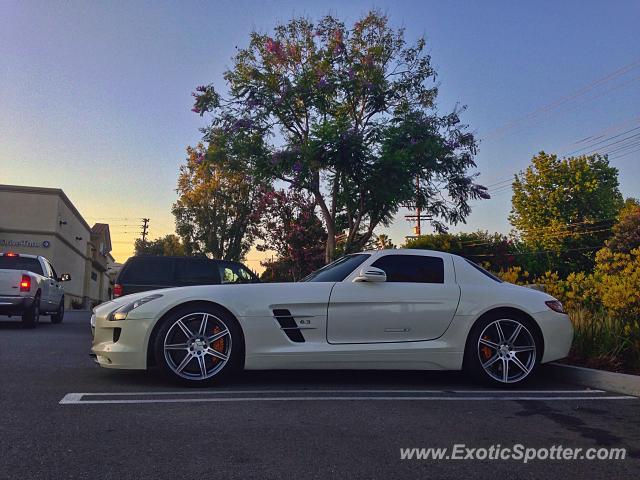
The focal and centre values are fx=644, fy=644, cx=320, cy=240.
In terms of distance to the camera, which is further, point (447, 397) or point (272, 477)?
point (447, 397)

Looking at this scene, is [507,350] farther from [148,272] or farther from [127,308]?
[148,272]

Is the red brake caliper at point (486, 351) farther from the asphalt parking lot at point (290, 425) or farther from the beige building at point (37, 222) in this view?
the beige building at point (37, 222)

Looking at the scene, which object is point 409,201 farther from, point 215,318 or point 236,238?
point 236,238

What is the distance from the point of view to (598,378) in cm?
659

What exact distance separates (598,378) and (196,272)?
7285 millimetres

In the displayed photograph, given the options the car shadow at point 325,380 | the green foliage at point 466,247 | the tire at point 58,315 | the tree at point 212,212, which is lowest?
the car shadow at point 325,380

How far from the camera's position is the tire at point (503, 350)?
6.36 m

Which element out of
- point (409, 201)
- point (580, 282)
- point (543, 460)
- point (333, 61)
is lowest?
point (543, 460)

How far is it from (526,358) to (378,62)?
17647mm

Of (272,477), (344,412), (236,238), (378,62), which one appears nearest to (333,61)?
(378,62)

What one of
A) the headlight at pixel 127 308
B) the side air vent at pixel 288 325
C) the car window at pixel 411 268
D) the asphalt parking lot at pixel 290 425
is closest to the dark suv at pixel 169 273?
the asphalt parking lot at pixel 290 425

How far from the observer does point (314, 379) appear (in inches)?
263

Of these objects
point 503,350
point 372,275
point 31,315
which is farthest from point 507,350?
point 31,315

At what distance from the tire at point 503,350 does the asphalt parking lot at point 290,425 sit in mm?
168
